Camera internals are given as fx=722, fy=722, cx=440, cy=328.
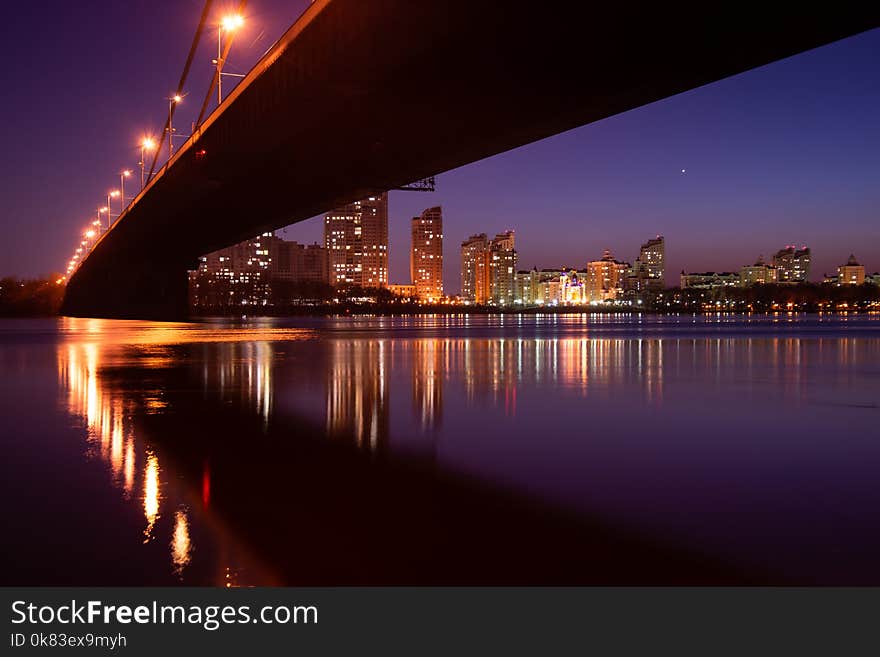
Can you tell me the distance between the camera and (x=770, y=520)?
5734mm

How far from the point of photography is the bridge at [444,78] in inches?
635

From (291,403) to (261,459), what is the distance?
16.1ft

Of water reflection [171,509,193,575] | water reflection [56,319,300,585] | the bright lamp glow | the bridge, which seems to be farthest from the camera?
the bright lamp glow

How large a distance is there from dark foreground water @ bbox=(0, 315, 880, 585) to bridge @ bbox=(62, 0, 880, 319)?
8.14m

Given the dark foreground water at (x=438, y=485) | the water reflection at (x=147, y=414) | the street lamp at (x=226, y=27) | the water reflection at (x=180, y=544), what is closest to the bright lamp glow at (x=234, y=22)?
the street lamp at (x=226, y=27)

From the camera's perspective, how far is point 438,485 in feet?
22.5

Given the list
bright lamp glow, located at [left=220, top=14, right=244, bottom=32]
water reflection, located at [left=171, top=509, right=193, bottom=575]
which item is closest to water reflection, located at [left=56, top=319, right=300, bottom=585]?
water reflection, located at [left=171, top=509, right=193, bottom=575]

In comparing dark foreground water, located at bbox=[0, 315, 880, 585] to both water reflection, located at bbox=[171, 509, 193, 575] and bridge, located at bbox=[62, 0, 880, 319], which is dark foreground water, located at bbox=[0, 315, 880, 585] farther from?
bridge, located at bbox=[62, 0, 880, 319]

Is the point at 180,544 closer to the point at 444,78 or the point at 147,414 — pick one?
the point at 147,414

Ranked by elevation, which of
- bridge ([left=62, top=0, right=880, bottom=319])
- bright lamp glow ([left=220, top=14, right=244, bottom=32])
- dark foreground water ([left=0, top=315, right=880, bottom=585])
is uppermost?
bright lamp glow ([left=220, top=14, right=244, bottom=32])

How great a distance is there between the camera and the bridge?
16.1m

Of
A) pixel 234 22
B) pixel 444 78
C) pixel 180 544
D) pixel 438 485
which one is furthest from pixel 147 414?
pixel 234 22
